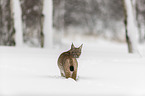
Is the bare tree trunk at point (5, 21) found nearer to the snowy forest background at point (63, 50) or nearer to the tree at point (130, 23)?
the snowy forest background at point (63, 50)

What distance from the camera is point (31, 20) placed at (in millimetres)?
20297

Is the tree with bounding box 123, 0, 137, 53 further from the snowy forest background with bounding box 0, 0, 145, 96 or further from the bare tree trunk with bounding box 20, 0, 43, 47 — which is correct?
the bare tree trunk with bounding box 20, 0, 43, 47

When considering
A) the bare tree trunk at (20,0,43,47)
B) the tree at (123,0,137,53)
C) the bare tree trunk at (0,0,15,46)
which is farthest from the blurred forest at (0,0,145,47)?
the tree at (123,0,137,53)

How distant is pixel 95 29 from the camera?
38281 millimetres

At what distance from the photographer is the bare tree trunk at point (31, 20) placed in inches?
738

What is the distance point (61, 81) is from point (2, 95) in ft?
3.62

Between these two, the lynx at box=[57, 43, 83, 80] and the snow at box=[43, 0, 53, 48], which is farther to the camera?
the snow at box=[43, 0, 53, 48]


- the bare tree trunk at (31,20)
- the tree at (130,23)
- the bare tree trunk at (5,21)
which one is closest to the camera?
the tree at (130,23)

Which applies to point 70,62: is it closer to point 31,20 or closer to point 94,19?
point 31,20

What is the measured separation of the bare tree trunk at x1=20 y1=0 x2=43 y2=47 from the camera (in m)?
18.7

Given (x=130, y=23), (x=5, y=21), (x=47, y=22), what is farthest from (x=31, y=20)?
(x=130, y=23)

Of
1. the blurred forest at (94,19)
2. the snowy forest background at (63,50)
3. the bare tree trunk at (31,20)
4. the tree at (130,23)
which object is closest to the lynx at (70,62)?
the snowy forest background at (63,50)

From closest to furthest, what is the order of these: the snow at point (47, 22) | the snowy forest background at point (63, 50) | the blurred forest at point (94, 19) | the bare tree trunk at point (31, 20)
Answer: the snowy forest background at point (63, 50) < the snow at point (47, 22) < the bare tree trunk at point (31, 20) < the blurred forest at point (94, 19)

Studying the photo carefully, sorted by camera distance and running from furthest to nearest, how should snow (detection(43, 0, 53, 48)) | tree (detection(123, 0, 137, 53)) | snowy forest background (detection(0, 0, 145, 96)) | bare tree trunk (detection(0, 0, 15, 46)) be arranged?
1. bare tree trunk (detection(0, 0, 15, 46))
2. snow (detection(43, 0, 53, 48))
3. tree (detection(123, 0, 137, 53))
4. snowy forest background (detection(0, 0, 145, 96))
